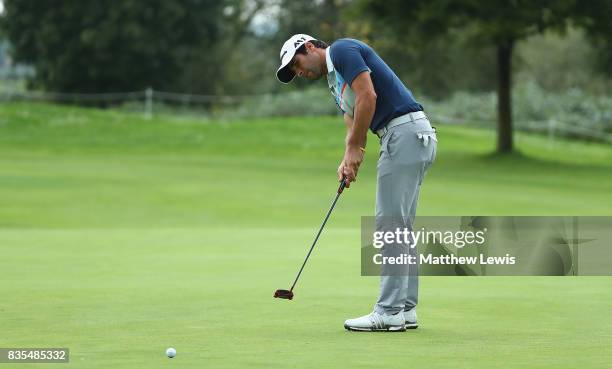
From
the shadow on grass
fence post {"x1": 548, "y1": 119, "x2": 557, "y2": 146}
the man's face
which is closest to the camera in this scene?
the man's face

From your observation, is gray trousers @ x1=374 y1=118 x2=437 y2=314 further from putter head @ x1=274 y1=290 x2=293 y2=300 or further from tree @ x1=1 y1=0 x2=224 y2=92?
tree @ x1=1 y1=0 x2=224 y2=92

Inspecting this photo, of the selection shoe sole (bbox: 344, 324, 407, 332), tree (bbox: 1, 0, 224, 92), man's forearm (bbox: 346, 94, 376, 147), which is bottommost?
shoe sole (bbox: 344, 324, 407, 332)

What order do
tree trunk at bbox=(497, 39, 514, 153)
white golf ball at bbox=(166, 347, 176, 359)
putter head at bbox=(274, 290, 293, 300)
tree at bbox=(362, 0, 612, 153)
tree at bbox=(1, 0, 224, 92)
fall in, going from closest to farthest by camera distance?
white golf ball at bbox=(166, 347, 176, 359) → putter head at bbox=(274, 290, 293, 300) → tree at bbox=(362, 0, 612, 153) → tree trunk at bbox=(497, 39, 514, 153) → tree at bbox=(1, 0, 224, 92)

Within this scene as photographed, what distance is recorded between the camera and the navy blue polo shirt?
7.98 meters

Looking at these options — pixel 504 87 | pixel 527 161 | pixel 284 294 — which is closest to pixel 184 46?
pixel 504 87

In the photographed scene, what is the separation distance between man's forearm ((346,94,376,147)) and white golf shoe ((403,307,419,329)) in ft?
3.69

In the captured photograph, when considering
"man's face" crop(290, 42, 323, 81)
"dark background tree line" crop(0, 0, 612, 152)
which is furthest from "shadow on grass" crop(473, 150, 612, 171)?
"man's face" crop(290, 42, 323, 81)

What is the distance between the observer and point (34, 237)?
52.2ft

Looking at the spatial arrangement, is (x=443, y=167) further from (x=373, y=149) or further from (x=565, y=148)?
(x=565, y=148)

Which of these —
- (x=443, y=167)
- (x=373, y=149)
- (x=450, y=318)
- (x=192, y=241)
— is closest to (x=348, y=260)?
(x=192, y=241)

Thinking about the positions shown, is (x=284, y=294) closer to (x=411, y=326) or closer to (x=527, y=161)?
(x=411, y=326)

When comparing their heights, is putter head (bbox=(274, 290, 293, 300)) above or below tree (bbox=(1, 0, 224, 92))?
below

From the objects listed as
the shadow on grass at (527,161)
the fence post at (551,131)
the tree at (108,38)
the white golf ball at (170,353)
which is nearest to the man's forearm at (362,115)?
the white golf ball at (170,353)

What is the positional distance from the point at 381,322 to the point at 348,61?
62.3 inches
